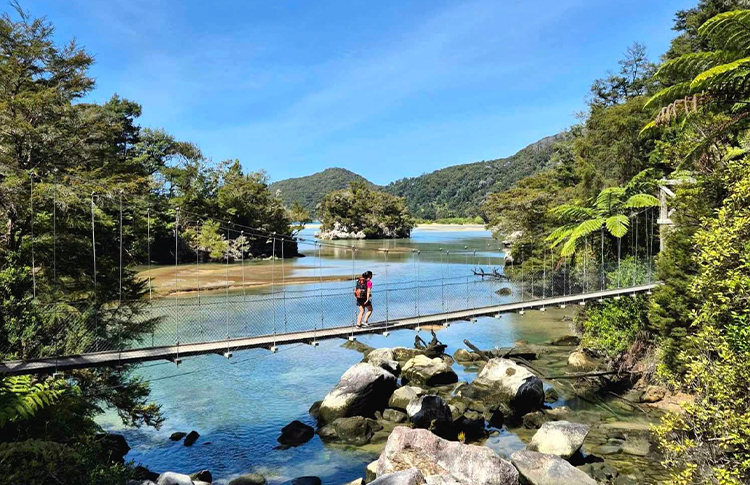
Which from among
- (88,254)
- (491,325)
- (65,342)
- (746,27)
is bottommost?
(491,325)

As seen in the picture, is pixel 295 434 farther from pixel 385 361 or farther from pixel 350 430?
pixel 385 361

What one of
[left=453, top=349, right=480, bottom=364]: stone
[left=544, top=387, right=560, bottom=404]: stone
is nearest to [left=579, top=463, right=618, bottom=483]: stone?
[left=544, top=387, right=560, bottom=404]: stone

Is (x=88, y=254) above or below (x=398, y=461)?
above

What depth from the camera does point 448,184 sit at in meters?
147

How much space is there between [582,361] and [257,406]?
8.66m

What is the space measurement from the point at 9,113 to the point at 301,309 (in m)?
11.9

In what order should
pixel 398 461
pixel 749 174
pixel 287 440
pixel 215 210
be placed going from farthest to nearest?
pixel 215 210 < pixel 287 440 < pixel 398 461 < pixel 749 174

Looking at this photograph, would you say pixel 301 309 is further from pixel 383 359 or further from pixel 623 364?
pixel 623 364

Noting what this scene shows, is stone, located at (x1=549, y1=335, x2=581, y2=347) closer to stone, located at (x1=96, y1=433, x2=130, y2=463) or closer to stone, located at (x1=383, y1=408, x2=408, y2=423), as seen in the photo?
stone, located at (x1=383, y1=408, x2=408, y2=423)

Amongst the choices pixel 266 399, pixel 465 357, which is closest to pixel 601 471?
pixel 465 357

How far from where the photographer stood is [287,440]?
971 cm

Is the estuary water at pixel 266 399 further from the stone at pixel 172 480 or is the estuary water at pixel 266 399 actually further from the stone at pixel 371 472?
the stone at pixel 172 480

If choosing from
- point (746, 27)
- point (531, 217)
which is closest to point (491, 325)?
point (531, 217)

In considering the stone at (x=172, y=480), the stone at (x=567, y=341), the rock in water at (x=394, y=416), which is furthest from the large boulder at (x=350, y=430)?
the stone at (x=567, y=341)
